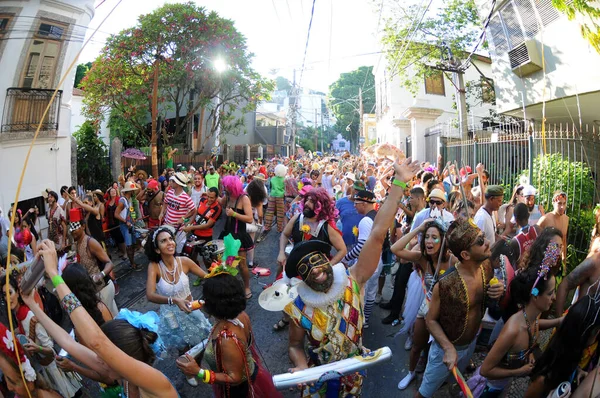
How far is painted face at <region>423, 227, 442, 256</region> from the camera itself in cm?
387

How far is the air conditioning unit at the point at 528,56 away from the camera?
10430 millimetres

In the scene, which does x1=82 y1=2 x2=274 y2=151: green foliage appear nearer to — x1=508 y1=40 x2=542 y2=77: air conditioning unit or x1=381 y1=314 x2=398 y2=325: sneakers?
x1=381 y1=314 x2=398 y2=325: sneakers

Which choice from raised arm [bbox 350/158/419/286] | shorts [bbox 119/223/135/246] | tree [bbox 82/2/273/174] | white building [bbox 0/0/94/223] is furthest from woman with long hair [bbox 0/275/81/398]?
shorts [bbox 119/223/135/246]

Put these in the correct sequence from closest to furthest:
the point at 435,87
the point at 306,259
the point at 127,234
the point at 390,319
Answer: the point at 306,259 < the point at 390,319 < the point at 127,234 < the point at 435,87

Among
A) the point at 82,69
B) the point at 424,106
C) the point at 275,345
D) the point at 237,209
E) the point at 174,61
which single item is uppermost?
the point at 424,106

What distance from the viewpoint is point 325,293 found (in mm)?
2629

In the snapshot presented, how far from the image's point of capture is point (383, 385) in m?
4.09

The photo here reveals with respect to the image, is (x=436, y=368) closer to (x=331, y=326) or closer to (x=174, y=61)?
(x=331, y=326)

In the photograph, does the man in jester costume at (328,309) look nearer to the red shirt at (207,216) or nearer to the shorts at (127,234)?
the red shirt at (207,216)

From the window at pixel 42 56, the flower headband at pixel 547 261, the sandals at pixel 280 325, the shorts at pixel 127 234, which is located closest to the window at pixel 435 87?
the shorts at pixel 127 234

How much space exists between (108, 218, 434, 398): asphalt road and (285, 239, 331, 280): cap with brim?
1787mm

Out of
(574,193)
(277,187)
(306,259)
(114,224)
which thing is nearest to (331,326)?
(306,259)

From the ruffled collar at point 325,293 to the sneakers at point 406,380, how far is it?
1.88m

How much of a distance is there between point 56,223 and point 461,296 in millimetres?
6448
